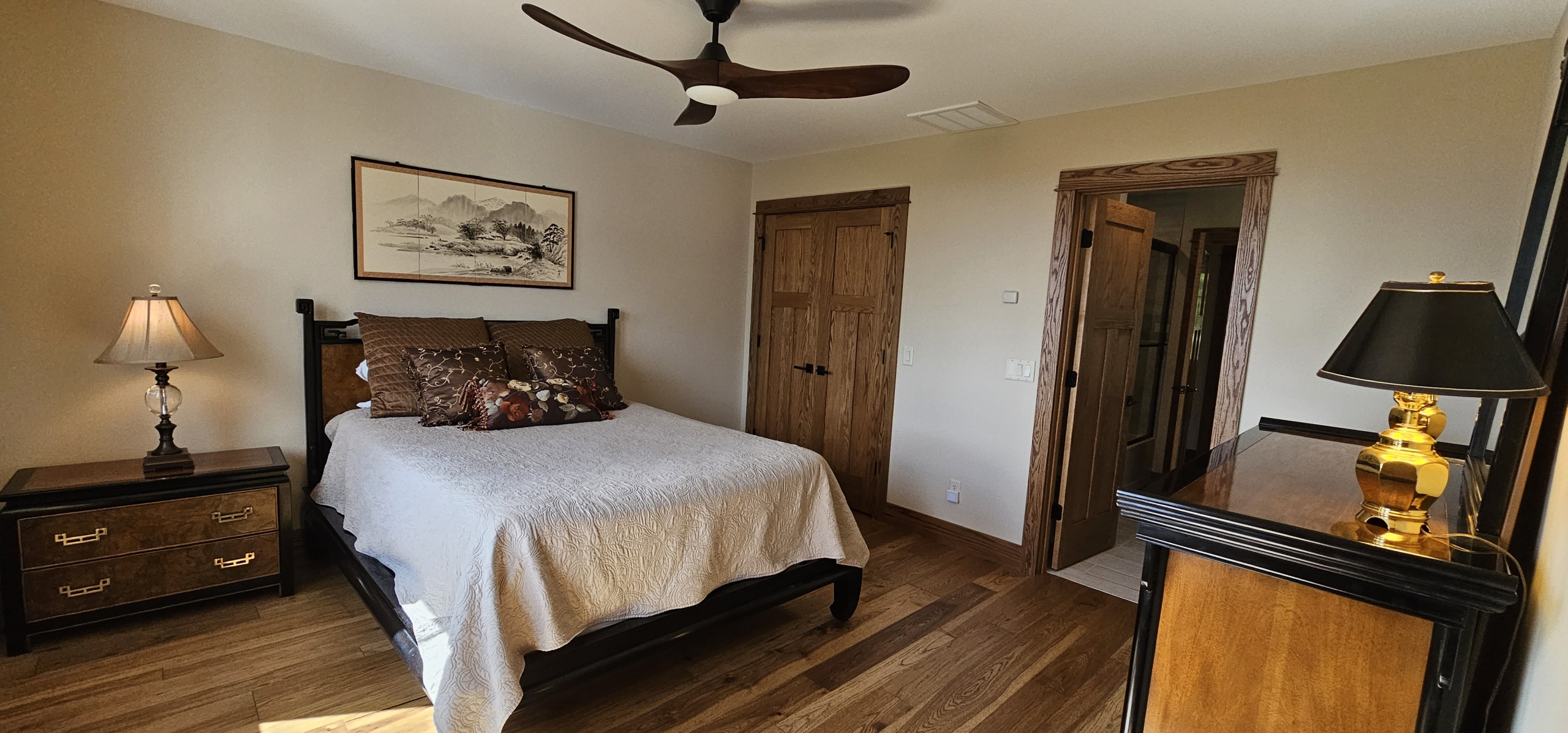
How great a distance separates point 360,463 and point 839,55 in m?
2.50

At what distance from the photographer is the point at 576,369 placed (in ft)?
11.3

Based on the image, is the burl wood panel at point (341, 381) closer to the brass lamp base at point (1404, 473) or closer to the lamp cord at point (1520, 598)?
the brass lamp base at point (1404, 473)

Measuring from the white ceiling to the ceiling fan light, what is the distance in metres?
0.28

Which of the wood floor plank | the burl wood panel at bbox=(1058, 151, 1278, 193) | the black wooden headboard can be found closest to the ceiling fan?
the burl wood panel at bbox=(1058, 151, 1278, 193)

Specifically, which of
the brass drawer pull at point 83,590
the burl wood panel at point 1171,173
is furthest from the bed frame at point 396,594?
the burl wood panel at point 1171,173

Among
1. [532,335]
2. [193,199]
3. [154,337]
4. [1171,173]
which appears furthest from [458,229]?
[1171,173]

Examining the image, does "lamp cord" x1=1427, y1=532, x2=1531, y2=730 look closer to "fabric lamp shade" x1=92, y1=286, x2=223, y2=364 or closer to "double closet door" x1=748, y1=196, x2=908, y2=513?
"double closet door" x1=748, y1=196, x2=908, y2=513

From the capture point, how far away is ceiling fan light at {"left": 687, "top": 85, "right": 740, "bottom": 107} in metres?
2.22

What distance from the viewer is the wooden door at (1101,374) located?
3.32 meters

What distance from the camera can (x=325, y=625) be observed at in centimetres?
256

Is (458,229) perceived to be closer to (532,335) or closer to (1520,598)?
(532,335)

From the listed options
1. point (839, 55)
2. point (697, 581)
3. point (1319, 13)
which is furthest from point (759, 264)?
point (1319, 13)

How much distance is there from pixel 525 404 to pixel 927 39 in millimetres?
2251

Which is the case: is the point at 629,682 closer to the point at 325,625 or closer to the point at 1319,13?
the point at 325,625
